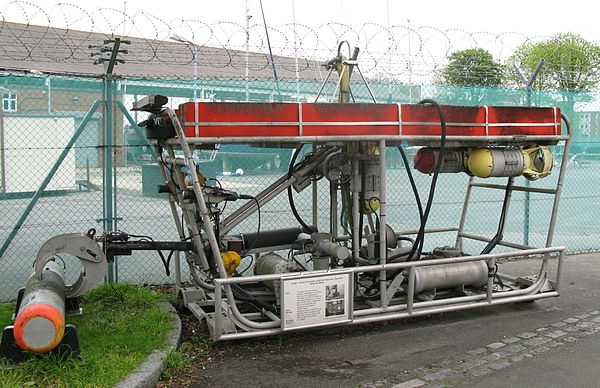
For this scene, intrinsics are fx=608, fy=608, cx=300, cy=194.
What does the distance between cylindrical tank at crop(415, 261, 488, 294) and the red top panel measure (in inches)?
56.8

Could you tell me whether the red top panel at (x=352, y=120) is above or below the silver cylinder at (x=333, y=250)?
above

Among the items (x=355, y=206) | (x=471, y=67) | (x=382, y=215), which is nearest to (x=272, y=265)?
(x=355, y=206)

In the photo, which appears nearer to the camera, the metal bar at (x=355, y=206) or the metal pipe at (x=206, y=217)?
the metal pipe at (x=206, y=217)

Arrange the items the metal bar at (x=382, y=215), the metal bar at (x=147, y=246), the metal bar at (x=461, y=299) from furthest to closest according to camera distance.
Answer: the metal bar at (x=461, y=299)
the metal bar at (x=382, y=215)
the metal bar at (x=147, y=246)

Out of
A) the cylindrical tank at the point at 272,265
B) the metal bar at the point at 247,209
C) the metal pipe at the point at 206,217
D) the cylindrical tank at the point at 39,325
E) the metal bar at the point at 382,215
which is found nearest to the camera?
the cylindrical tank at the point at 39,325

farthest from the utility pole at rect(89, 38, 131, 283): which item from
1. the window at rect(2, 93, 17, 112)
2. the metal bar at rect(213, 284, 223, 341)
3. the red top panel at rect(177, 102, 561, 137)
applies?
the metal bar at rect(213, 284, 223, 341)

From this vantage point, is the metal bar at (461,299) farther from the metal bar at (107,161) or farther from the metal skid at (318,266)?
the metal bar at (107,161)

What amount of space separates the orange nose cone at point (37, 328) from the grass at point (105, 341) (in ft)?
0.61

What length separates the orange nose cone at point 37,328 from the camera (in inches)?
167

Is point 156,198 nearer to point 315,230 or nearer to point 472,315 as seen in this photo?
point 315,230

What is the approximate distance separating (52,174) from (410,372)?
14.1 ft

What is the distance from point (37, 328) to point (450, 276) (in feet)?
13.5

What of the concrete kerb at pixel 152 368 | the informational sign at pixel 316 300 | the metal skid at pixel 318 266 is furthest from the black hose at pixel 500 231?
the concrete kerb at pixel 152 368

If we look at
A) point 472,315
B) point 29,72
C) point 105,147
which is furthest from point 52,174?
point 472,315
